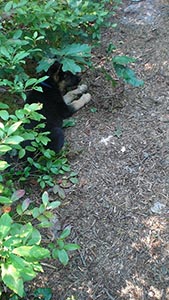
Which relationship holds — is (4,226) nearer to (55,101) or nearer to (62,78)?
(55,101)

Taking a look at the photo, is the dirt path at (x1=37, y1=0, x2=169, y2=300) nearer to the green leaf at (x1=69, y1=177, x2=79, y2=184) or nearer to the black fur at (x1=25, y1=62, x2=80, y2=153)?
the green leaf at (x1=69, y1=177, x2=79, y2=184)

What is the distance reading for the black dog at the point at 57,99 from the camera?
2.88m

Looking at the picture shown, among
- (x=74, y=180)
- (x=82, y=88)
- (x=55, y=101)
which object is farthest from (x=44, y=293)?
(x=82, y=88)

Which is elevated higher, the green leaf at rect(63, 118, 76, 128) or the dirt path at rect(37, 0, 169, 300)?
the green leaf at rect(63, 118, 76, 128)

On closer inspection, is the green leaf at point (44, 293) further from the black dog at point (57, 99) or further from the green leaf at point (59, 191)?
the black dog at point (57, 99)

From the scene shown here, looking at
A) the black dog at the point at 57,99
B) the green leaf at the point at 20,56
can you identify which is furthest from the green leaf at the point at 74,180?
the green leaf at the point at 20,56

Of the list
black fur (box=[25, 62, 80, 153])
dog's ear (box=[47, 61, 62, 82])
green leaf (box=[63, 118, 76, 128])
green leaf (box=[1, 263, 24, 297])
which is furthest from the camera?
dog's ear (box=[47, 61, 62, 82])

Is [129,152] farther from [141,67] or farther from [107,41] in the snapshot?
[107,41]

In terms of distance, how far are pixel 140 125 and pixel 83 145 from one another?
1.59 ft

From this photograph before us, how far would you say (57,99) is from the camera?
3297 mm

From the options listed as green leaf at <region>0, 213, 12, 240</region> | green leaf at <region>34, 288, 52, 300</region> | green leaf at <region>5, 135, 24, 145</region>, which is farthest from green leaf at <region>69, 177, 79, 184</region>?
green leaf at <region>0, 213, 12, 240</region>

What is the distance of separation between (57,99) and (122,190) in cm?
110

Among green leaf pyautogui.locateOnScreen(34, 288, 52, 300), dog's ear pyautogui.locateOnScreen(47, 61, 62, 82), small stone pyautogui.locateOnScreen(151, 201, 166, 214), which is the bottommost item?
small stone pyautogui.locateOnScreen(151, 201, 166, 214)

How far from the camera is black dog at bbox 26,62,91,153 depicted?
2885mm
